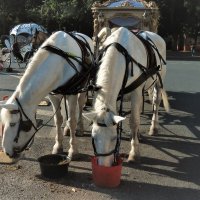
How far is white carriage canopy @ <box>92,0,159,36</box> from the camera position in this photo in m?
12.9

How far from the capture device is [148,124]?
9477 millimetres

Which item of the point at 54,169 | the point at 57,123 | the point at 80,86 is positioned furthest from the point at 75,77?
the point at 54,169

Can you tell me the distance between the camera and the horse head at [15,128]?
564 cm

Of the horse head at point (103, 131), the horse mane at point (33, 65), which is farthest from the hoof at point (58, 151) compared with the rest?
the horse head at point (103, 131)

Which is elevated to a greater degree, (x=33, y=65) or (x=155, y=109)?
(x=33, y=65)

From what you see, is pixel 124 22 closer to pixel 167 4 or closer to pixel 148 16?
pixel 148 16

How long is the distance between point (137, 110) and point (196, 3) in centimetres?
4327

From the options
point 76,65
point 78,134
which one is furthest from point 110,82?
point 78,134

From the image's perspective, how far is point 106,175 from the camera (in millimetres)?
5535

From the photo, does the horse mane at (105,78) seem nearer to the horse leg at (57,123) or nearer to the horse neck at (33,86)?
the horse neck at (33,86)

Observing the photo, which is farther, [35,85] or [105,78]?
[35,85]

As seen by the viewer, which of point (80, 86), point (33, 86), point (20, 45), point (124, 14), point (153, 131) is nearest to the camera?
point (33, 86)

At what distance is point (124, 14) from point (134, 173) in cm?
771

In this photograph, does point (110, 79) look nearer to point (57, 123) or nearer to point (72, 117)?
point (72, 117)
